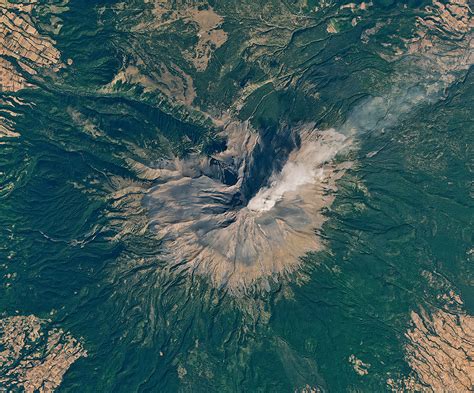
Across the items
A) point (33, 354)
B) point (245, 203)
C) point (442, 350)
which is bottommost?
point (442, 350)

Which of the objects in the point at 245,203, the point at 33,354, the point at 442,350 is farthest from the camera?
the point at 33,354

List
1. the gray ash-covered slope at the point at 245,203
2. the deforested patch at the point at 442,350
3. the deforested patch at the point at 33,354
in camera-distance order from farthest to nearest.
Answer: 1. the gray ash-covered slope at the point at 245,203
2. the deforested patch at the point at 33,354
3. the deforested patch at the point at 442,350

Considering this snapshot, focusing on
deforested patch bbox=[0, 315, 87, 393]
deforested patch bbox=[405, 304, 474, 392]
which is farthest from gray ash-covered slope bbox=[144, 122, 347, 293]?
deforested patch bbox=[0, 315, 87, 393]

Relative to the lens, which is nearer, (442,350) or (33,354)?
(442,350)

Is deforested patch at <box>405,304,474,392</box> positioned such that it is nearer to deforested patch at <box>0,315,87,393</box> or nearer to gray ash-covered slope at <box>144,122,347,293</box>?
gray ash-covered slope at <box>144,122,347,293</box>

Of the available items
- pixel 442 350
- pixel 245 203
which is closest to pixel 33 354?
pixel 245 203

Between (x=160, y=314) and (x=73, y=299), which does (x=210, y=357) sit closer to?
(x=160, y=314)

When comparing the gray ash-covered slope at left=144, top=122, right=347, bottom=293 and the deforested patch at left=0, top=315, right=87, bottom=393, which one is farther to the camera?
the gray ash-covered slope at left=144, top=122, right=347, bottom=293

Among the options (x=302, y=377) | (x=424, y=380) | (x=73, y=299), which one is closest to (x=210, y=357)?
(x=302, y=377)

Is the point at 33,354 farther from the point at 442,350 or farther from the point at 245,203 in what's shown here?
the point at 442,350

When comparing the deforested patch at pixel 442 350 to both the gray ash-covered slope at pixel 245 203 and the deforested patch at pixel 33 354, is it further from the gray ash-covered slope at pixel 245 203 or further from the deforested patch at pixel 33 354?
the deforested patch at pixel 33 354

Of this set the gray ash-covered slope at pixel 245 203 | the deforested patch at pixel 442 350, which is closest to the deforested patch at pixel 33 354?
the gray ash-covered slope at pixel 245 203

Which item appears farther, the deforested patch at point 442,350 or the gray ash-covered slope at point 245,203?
the gray ash-covered slope at point 245,203
